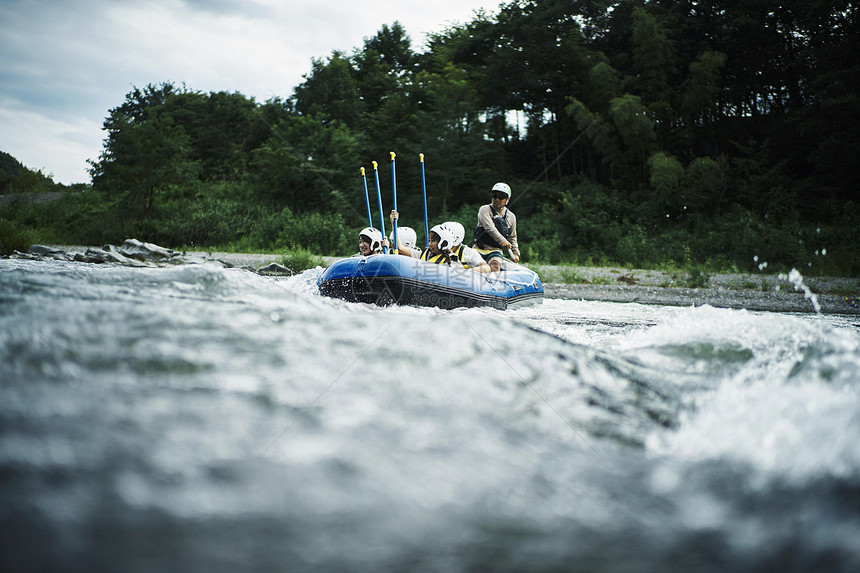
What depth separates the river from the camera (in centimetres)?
120

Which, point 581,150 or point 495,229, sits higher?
point 581,150

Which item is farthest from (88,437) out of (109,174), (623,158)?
(109,174)

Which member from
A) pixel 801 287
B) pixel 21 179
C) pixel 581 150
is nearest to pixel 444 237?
pixel 801 287

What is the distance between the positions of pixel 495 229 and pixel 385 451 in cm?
695

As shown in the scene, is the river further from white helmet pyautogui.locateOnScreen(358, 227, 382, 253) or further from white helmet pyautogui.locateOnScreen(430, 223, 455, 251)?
white helmet pyautogui.locateOnScreen(358, 227, 382, 253)

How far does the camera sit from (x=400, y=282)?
628 cm

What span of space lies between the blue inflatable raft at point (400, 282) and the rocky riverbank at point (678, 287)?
371cm

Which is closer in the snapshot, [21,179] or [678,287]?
[678,287]

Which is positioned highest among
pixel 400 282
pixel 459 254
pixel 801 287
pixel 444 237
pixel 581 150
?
pixel 581 150

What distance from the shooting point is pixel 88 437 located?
1370 mm

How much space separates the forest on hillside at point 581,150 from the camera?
16.7m

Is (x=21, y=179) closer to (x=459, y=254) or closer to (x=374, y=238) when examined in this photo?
(x=374, y=238)

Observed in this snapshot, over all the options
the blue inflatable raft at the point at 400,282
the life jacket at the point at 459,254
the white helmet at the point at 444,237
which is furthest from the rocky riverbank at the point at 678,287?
the blue inflatable raft at the point at 400,282

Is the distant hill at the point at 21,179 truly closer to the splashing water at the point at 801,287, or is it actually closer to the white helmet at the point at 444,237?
the white helmet at the point at 444,237
